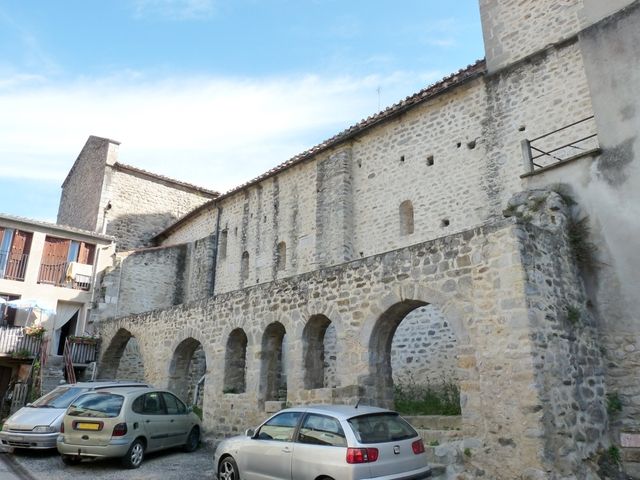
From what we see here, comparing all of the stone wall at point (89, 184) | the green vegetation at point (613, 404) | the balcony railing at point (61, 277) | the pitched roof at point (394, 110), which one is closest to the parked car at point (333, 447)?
the green vegetation at point (613, 404)

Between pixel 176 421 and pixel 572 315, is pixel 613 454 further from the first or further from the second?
pixel 176 421

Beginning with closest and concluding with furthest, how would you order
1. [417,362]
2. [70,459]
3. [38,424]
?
[70,459]
[38,424]
[417,362]

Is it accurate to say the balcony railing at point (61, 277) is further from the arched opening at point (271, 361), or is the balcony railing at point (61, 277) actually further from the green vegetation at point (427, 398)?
the green vegetation at point (427, 398)

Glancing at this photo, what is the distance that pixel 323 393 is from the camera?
9172 mm

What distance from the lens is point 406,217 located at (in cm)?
1459

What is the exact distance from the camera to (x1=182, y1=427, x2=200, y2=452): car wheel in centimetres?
1056

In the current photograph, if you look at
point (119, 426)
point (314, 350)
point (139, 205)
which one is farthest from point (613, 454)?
point (139, 205)

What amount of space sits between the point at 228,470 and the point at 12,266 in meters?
14.9

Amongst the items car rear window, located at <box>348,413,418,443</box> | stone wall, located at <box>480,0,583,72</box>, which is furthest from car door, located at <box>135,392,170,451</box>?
stone wall, located at <box>480,0,583,72</box>

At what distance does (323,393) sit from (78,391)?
5691mm

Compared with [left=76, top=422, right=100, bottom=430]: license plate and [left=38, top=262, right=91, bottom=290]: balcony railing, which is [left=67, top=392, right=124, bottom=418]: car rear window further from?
[left=38, top=262, right=91, bottom=290]: balcony railing

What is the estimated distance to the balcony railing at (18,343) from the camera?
52.9 ft

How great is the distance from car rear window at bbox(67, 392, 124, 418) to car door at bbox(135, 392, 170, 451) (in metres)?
0.42

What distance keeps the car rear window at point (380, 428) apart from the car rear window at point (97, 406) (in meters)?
5.05
